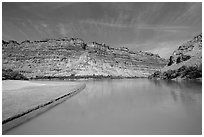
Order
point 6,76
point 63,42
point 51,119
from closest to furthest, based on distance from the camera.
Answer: point 51,119 < point 6,76 < point 63,42

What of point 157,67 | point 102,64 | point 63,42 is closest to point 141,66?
point 157,67

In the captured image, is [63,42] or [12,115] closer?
[12,115]

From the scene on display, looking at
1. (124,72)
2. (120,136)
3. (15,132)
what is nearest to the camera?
(120,136)

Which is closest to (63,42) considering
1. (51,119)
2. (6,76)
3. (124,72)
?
→ (124,72)

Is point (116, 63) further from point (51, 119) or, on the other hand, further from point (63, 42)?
point (51, 119)

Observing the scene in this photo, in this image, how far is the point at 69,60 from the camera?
128125 millimetres

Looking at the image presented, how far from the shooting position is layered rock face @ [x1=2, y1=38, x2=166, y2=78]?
11975 cm

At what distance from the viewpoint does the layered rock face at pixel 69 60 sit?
119750 mm

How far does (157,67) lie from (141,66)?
16.6 meters

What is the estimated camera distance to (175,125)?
27.9 feet

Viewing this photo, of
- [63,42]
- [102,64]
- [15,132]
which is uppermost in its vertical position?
[63,42]

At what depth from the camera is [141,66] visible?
507ft

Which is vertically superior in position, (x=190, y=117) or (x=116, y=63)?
(x=116, y=63)

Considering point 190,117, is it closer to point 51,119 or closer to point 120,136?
point 120,136
